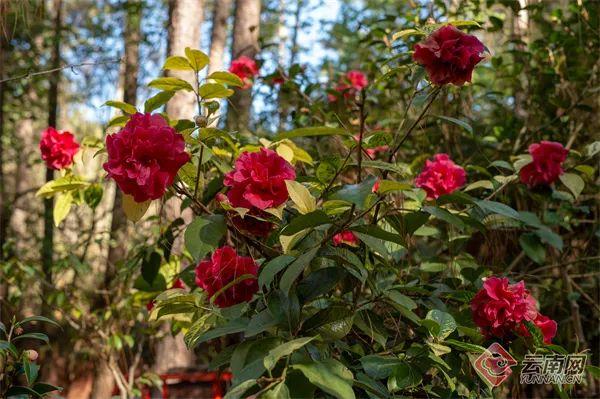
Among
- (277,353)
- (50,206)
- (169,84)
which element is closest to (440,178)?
(169,84)

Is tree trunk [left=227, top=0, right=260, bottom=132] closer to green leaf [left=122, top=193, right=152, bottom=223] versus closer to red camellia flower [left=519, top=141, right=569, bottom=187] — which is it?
red camellia flower [left=519, top=141, right=569, bottom=187]

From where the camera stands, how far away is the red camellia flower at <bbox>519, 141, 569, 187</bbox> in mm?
2229

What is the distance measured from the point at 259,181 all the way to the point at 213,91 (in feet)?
1.32

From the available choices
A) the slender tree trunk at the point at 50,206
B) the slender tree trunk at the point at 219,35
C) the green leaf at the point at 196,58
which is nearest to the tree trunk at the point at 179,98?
the slender tree trunk at the point at 219,35

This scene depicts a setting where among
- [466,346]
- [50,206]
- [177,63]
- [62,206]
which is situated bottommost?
[50,206]

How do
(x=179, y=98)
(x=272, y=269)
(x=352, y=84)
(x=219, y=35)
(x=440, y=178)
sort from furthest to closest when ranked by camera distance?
(x=219, y=35), (x=352, y=84), (x=179, y=98), (x=440, y=178), (x=272, y=269)

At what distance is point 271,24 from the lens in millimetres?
8383

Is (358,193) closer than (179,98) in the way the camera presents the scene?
Yes

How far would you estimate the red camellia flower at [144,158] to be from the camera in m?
1.39

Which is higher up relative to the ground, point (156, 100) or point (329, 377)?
point (156, 100)

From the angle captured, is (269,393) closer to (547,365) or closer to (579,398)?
(547,365)

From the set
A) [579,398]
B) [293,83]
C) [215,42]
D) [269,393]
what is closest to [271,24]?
[215,42]

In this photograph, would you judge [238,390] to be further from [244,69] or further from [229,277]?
[244,69]

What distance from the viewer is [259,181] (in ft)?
4.82
